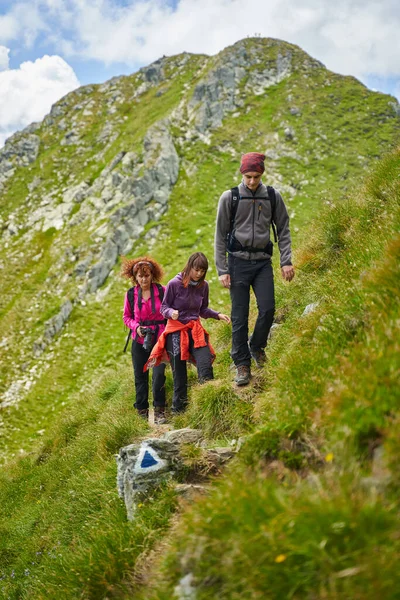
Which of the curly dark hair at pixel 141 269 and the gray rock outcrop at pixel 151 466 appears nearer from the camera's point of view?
the gray rock outcrop at pixel 151 466

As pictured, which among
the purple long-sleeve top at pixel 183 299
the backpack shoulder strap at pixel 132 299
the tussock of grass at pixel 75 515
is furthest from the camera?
the backpack shoulder strap at pixel 132 299

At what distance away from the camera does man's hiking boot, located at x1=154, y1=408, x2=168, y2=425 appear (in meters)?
7.50

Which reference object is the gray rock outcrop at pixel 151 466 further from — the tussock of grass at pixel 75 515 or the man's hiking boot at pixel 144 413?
the man's hiking boot at pixel 144 413

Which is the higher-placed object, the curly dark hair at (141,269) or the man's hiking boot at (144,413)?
the curly dark hair at (141,269)

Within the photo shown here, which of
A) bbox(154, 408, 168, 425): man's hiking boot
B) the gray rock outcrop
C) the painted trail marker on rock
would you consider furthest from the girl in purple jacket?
the painted trail marker on rock

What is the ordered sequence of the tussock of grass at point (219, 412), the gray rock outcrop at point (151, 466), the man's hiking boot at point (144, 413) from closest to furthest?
the gray rock outcrop at point (151, 466) → the tussock of grass at point (219, 412) → the man's hiking boot at point (144, 413)

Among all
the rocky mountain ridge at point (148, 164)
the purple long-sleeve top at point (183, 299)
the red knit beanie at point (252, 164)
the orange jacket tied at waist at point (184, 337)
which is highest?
the rocky mountain ridge at point (148, 164)

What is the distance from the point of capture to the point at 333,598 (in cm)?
193

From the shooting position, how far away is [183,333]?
745 centimetres

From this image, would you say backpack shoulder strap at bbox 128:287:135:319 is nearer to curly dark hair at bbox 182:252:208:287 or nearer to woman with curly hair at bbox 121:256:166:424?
woman with curly hair at bbox 121:256:166:424

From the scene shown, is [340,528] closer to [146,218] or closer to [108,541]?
[108,541]

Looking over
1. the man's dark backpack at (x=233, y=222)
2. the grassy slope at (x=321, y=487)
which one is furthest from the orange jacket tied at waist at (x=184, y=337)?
the grassy slope at (x=321, y=487)

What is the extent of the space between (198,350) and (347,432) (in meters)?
4.93

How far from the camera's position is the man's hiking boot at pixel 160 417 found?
7495 mm
